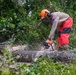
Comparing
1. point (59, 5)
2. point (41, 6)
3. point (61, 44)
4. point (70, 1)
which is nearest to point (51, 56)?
point (61, 44)

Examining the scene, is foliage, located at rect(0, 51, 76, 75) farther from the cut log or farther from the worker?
the worker

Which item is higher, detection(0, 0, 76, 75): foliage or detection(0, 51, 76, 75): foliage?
detection(0, 51, 76, 75): foliage

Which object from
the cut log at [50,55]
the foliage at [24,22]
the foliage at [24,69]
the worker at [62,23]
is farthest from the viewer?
the foliage at [24,22]

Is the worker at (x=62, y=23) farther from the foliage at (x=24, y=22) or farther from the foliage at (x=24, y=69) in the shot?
the foliage at (x=24, y=69)

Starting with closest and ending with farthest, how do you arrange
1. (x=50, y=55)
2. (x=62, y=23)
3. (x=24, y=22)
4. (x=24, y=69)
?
(x=24, y=69)
(x=50, y=55)
(x=62, y=23)
(x=24, y=22)

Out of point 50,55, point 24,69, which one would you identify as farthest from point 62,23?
point 24,69

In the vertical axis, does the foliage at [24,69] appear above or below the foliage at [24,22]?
above

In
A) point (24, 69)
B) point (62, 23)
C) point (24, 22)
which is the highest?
point (24, 69)

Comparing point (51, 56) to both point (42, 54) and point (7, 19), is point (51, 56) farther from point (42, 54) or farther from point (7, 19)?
point (7, 19)

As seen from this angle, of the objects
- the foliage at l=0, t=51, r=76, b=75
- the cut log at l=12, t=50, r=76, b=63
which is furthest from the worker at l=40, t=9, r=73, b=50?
the foliage at l=0, t=51, r=76, b=75

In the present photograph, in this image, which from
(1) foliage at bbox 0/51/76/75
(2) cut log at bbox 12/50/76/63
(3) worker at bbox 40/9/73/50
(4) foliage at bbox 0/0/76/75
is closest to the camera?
(1) foliage at bbox 0/51/76/75

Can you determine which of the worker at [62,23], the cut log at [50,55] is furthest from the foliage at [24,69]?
the worker at [62,23]

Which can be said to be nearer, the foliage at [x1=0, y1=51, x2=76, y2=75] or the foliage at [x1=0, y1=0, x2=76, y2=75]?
the foliage at [x1=0, y1=51, x2=76, y2=75]

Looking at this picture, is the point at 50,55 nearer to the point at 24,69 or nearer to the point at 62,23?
the point at 62,23
